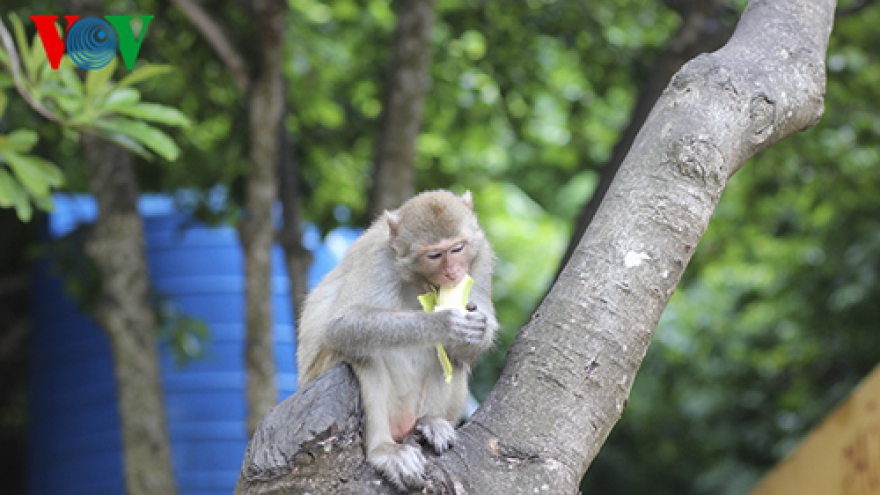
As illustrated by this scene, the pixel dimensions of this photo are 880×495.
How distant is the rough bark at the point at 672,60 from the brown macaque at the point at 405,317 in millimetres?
1736

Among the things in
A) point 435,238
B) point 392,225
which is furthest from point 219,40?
point 435,238

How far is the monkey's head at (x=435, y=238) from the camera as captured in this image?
3.13 meters

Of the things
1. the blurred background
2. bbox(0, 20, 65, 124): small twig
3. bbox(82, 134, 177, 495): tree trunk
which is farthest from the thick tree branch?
bbox(0, 20, 65, 124): small twig

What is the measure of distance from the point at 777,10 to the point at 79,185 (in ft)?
16.0

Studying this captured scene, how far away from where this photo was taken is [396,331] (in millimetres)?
3020

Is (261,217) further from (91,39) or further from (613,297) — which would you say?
(613,297)

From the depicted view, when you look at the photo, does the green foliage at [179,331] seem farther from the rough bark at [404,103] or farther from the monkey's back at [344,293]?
the monkey's back at [344,293]

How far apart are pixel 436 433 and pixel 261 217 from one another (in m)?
2.67

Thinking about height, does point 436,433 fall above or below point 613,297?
below

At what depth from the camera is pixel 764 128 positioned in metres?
2.57

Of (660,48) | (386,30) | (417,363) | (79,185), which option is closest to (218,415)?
(79,185)

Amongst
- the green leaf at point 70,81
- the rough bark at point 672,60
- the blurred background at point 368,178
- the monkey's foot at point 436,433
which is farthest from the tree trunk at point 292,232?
the monkey's foot at point 436,433

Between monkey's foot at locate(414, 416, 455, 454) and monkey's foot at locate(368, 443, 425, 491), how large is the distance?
64 mm

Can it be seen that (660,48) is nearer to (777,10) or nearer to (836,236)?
(836,236)
